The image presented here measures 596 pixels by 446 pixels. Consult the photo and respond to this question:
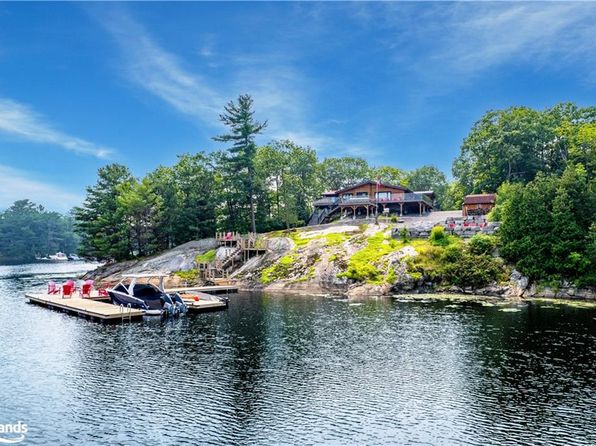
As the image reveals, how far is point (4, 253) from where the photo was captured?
198500mm

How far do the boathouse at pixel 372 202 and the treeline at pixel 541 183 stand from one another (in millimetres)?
16366

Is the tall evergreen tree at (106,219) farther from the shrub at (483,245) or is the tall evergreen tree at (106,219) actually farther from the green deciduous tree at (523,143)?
the green deciduous tree at (523,143)

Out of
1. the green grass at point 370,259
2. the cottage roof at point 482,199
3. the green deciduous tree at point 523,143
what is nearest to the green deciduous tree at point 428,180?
the green deciduous tree at point 523,143

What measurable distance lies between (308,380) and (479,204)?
2762 inches

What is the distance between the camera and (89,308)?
50.8 metres

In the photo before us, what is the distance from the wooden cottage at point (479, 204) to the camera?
287 feet

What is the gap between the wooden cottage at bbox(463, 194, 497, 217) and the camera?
87562mm

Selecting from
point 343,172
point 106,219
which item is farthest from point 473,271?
point 343,172

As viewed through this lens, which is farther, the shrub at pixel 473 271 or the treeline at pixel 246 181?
the treeline at pixel 246 181

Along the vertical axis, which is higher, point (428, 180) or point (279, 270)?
point (428, 180)

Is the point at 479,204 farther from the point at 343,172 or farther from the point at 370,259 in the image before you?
the point at 343,172

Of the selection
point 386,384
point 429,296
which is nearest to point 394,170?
point 429,296

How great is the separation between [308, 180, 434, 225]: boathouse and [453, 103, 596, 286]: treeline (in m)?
16.4

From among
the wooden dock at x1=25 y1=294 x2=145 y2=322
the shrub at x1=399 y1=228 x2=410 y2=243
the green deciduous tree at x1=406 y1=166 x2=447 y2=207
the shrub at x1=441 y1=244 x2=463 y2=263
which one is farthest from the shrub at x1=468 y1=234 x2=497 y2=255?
the green deciduous tree at x1=406 y1=166 x2=447 y2=207
